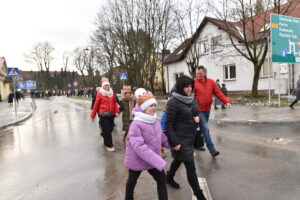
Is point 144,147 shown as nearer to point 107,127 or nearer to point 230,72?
point 107,127

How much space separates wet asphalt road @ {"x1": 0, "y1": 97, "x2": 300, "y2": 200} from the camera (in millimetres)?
3445

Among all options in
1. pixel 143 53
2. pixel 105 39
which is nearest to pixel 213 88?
pixel 143 53

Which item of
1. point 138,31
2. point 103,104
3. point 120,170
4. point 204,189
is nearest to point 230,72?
point 138,31

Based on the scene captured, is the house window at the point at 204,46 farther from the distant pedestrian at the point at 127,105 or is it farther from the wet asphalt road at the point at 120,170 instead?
the distant pedestrian at the point at 127,105

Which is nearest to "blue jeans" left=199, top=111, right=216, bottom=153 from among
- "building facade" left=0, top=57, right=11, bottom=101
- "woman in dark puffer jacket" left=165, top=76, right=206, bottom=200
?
"woman in dark puffer jacket" left=165, top=76, right=206, bottom=200

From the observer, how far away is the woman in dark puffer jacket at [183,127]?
3051 millimetres

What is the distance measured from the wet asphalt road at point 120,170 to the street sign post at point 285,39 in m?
6.92

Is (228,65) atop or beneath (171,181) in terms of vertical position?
atop

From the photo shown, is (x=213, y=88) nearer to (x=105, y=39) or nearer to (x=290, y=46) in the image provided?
(x=290, y=46)

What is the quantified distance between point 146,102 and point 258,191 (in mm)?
2101

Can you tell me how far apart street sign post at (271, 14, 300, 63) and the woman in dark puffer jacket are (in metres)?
11.1

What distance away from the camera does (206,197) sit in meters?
3.19

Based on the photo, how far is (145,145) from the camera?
2.62m

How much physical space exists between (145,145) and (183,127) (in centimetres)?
72
